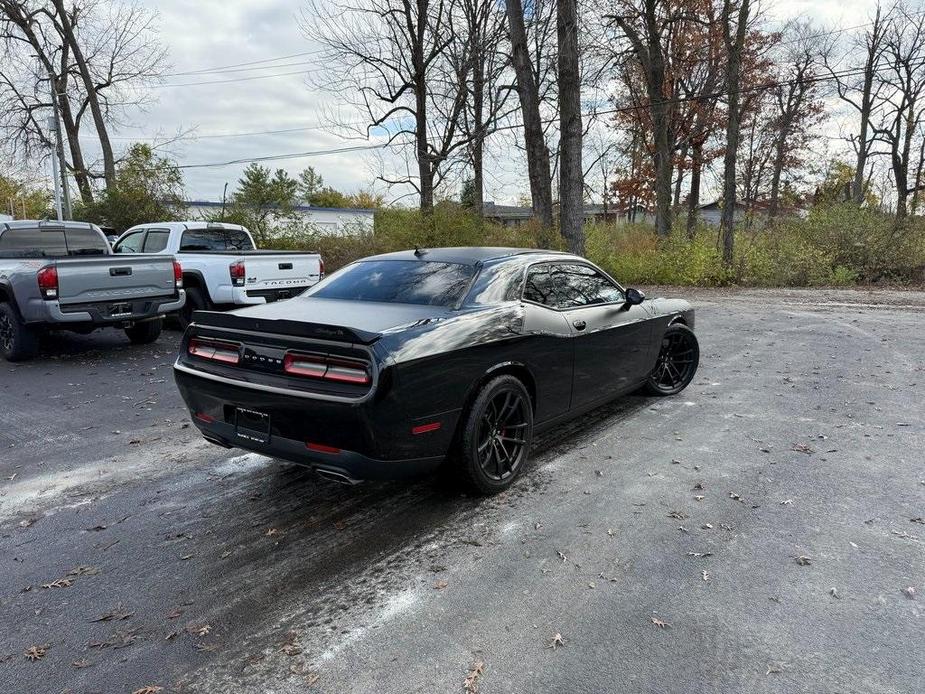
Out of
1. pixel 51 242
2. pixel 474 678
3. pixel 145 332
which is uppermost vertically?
pixel 51 242

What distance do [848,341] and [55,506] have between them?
33.2 feet

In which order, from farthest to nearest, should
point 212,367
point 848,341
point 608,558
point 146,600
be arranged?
1. point 848,341
2. point 212,367
3. point 608,558
4. point 146,600

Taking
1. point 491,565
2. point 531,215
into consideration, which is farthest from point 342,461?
point 531,215

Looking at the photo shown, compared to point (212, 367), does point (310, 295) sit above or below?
above

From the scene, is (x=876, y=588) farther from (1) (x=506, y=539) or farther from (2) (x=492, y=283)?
(2) (x=492, y=283)

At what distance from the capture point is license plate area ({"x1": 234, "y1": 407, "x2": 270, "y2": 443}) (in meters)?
3.36

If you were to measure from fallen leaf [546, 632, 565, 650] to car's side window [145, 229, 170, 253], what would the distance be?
9.85 m

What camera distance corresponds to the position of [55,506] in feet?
12.4

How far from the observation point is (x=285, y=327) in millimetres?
3357

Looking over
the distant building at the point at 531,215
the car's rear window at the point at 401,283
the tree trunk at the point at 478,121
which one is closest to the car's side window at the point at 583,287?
the car's rear window at the point at 401,283

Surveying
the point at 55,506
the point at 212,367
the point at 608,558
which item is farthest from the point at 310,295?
the point at 608,558

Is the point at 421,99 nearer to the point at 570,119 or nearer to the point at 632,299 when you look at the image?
the point at 570,119

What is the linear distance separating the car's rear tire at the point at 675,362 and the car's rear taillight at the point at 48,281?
7121 millimetres

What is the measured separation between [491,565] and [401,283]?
205cm
